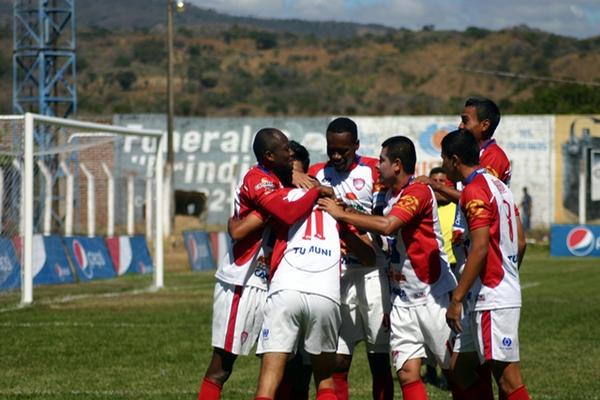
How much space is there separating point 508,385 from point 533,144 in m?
47.8

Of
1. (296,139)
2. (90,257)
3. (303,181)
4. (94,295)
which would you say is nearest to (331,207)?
(303,181)

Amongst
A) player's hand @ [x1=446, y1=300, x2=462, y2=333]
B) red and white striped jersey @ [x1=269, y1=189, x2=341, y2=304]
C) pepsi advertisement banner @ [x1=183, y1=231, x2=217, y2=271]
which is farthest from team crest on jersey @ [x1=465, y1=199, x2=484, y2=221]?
pepsi advertisement banner @ [x1=183, y1=231, x2=217, y2=271]

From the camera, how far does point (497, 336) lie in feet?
29.3

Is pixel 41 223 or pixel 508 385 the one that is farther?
pixel 41 223

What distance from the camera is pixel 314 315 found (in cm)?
886

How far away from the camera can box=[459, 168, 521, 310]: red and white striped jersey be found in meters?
8.84

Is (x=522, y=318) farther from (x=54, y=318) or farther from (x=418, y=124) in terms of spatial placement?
(x=418, y=124)

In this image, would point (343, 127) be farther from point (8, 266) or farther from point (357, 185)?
point (8, 266)

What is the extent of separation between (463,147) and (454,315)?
3.98ft

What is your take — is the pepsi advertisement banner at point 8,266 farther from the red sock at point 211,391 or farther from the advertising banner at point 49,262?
the red sock at point 211,391

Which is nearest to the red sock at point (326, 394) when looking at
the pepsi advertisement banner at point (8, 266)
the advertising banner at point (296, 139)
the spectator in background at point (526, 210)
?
the pepsi advertisement banner at point (8, 266)

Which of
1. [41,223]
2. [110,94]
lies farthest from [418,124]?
[110,94]

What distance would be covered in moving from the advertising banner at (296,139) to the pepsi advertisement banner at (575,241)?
13.0 metres

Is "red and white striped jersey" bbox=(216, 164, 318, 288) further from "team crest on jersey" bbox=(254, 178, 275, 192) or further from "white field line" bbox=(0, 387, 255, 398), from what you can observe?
"white field line" bbox=(0, 387, 255, 398)
